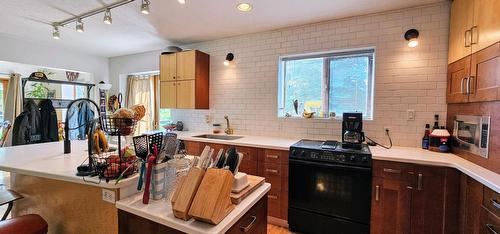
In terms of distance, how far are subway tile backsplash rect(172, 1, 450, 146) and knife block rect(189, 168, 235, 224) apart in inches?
84.6

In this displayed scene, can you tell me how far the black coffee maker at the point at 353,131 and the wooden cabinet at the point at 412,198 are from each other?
33cm

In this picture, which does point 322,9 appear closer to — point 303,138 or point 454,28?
point 454,28

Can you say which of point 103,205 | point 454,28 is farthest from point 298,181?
point 454,28

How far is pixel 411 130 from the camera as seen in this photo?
7.79 feet

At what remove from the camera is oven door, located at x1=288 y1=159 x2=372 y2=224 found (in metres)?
2.03

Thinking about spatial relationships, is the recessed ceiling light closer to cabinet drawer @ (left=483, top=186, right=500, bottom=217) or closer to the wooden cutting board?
the wooden cutting board

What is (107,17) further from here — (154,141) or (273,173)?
(273,173)

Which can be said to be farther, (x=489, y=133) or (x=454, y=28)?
(x=454, y=28)

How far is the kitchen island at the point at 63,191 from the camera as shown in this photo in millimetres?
1136

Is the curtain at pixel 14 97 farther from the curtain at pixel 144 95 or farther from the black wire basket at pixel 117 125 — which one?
the black wire basket at pixel 117 125

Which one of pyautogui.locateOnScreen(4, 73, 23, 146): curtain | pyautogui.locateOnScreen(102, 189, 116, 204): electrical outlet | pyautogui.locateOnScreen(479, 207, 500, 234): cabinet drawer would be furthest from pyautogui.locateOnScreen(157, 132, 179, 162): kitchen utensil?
pyautogui.locateOnScreen(4, 73, 23, 146): curtain

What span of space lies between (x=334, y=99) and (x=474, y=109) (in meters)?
1.30

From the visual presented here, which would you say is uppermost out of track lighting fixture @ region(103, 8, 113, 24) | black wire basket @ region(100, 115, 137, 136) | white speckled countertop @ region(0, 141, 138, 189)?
track lighting fixture @ region(103, 8, 113, 24)

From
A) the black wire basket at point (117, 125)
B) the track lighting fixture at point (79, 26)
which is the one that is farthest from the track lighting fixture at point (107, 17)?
the black wire basket at point (117, 125)
